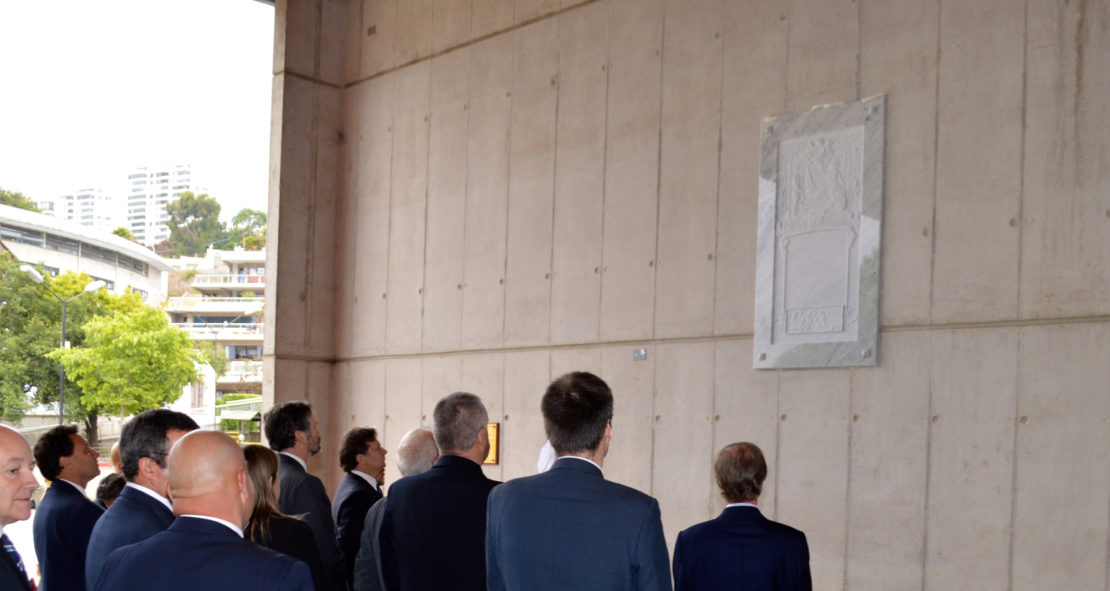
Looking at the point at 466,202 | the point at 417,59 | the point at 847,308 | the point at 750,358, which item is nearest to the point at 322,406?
the point at 466,202

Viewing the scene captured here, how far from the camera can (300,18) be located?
9367mm

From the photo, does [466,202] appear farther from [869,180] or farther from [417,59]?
[869,180]

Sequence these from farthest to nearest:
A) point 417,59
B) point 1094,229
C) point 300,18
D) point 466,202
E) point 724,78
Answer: point 300,18 < point 417,59 < point 466,202 < point 724,78 < point 1094,229

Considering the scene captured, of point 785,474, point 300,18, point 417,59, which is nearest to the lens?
point 785,474

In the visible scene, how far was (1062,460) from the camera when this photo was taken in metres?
4.68

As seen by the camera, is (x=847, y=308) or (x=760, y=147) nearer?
(x=847, y=308)

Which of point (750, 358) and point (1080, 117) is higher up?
point (1080, 117)

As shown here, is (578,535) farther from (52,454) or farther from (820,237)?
(820,237)

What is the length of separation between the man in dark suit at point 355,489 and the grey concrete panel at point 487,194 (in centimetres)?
269

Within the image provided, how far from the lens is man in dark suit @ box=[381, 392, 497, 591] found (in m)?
3.46

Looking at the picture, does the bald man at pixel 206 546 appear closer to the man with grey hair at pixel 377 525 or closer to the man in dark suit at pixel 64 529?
the man with grey hair at pixel 377 525

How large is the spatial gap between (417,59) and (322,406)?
3269mm

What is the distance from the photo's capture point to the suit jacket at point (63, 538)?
377cm

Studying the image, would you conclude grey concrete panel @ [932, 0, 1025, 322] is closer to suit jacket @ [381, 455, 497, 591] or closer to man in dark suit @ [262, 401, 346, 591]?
suit jacket @ [381, 455, 497, 591]
